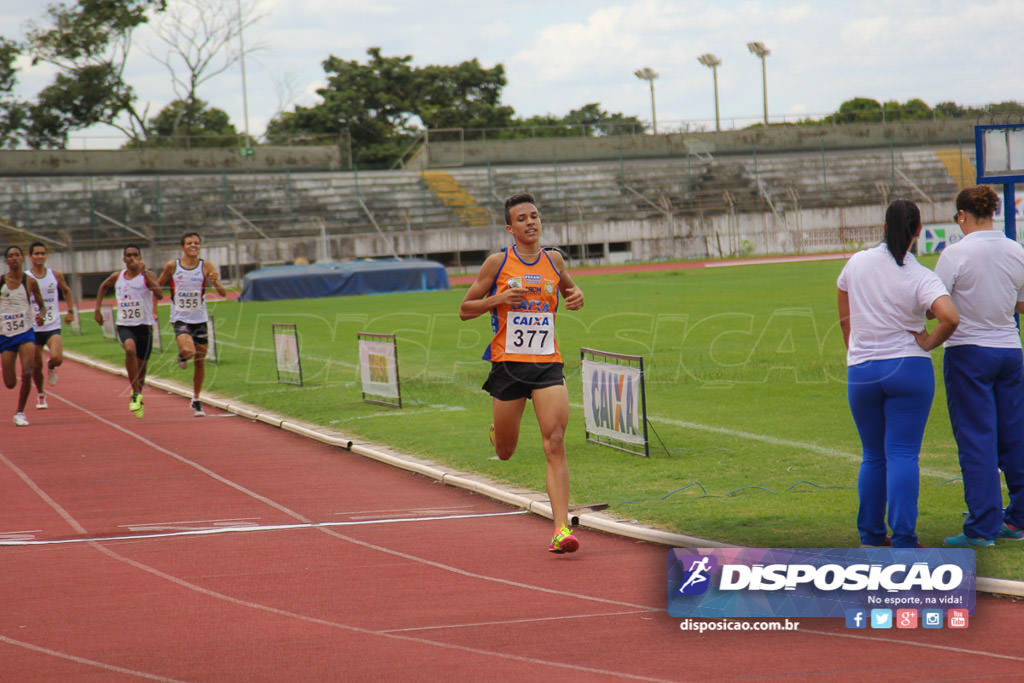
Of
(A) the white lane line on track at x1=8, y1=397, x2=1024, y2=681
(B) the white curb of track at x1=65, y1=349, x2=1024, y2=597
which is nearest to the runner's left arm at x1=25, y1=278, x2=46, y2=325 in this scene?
(B) the white curb of track at x1=65, y1=349, x2=1024, y2=597

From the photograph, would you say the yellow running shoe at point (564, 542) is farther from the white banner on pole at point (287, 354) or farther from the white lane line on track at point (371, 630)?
the white banner on pole at point (287, 354)

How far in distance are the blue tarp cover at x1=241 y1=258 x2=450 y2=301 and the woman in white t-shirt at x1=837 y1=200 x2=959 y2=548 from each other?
37.0 m

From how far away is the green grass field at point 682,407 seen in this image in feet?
25.9

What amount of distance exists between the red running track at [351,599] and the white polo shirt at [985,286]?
1675 mm

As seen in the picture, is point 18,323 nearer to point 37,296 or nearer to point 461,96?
point 37,296

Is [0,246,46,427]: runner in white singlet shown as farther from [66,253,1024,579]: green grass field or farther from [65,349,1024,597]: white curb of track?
[66,253,1024,579]: green grass field

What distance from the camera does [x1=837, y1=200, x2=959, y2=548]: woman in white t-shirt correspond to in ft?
19.9

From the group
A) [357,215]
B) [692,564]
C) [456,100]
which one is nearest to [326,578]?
[692,564]

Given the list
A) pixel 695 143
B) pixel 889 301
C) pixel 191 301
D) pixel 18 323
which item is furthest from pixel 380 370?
pixel 695 143

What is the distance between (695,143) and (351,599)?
6772 centimetres

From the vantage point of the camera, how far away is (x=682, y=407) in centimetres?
1341

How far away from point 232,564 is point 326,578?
76 cm

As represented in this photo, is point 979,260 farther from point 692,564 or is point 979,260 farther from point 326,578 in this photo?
point 326,578

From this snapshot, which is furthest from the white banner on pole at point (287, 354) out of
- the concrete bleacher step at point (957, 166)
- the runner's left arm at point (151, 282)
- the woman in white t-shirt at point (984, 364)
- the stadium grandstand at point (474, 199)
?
the concrete bleacher step at point (957, 166)
